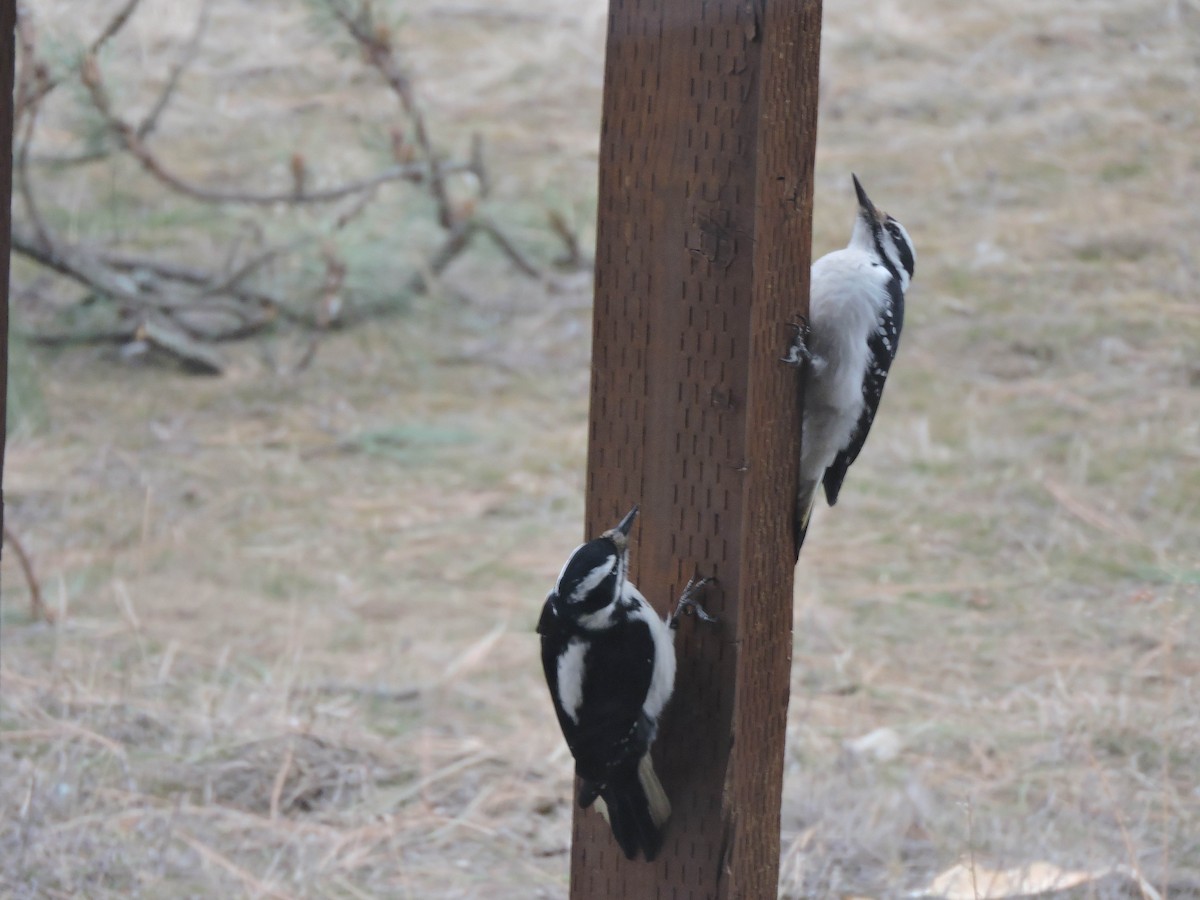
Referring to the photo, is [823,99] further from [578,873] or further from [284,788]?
[578,873]

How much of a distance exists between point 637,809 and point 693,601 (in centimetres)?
23

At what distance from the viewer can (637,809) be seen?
1563 mm

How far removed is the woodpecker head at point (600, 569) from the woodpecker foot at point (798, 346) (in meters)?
0.25

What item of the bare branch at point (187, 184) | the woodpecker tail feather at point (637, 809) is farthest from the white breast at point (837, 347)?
the bare branch at point (187, 184)

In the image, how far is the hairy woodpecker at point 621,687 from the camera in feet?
5.14

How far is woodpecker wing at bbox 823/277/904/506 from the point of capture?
2.10 m

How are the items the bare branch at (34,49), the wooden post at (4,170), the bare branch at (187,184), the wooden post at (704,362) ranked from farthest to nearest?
the bare branch at (187,184) → the bare branch at (34,49) → the wooden post at (704,362) → the wooden post at (4,170)

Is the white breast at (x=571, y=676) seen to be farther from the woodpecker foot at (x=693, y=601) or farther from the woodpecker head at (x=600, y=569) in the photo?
the woodpecker foot at (x=693, y=601)

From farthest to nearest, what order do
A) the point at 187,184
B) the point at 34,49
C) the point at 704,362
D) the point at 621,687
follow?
the point at 187,184 → the point at 34,49 → the point at 621,687 → the point at 704,362

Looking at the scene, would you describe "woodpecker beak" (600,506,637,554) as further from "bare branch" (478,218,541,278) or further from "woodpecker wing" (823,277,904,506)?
"bare branch" (478,218,541,278)

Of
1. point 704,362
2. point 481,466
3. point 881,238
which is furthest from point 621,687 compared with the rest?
point 481,466

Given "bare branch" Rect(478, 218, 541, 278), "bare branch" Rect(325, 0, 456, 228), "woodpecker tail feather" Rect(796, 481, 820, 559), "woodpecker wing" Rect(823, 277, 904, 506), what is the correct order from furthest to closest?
1. "bare branch" Rect(478, 218, 541, 278)
2. "bare branch" Rect(325, 0, 456, 228)
3. "woodpecker wing" Rect(823, 277, 904, 506)
4. "woodpecker tail feather" Rect(796, 481, 820, 559)

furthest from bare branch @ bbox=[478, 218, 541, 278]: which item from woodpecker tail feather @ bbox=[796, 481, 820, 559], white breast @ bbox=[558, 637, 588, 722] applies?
white breast @ bbox=[558, 637, 588, 722]

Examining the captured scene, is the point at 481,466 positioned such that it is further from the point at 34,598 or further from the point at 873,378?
the point at 873,378
